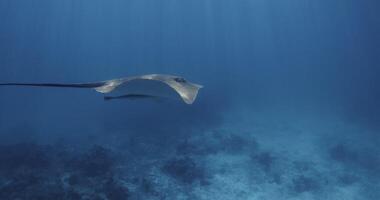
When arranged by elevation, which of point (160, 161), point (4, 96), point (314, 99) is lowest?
point (4, 96)

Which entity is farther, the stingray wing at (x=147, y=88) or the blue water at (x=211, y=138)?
the blue water at (x=211, y=138)

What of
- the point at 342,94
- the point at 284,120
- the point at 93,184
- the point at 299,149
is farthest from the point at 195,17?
the point at 93,184

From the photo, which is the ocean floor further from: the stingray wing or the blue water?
the stingray wing

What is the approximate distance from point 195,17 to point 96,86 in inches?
3022

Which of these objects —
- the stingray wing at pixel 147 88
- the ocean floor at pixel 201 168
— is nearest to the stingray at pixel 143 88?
the stingray wing at pixel 147 88

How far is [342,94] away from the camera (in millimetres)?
33188

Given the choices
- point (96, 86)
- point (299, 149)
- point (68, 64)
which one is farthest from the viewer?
point (68, 64)

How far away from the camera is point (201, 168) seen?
12.7m

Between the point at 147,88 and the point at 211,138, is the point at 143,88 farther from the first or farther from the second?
the point at 211,138

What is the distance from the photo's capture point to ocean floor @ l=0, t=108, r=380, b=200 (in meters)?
11.0

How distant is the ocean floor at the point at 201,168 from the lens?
36.0ft

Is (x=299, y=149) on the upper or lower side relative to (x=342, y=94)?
lower

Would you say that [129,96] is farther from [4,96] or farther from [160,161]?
[4,96]

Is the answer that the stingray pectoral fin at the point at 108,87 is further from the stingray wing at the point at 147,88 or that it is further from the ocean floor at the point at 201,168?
the ocean floor at the point at 201,168
